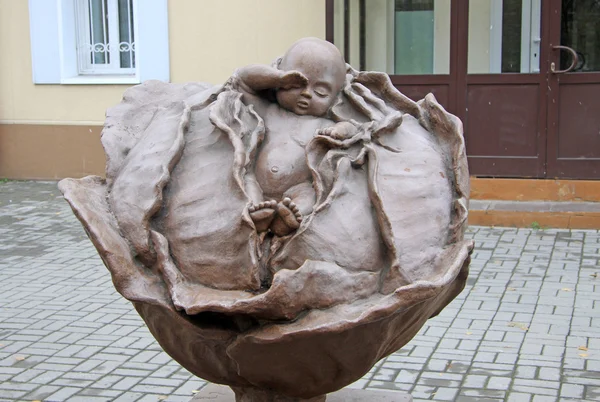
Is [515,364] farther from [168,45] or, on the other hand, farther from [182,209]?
[168,45]

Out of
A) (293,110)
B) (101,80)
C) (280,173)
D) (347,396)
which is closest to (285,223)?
(280,173)

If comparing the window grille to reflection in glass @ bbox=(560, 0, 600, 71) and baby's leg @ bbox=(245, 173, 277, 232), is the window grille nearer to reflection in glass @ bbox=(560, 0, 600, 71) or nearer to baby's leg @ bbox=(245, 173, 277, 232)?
reflection in glass @ bbox=(560, 0, 600, 71)

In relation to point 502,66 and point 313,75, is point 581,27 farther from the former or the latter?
point 313,75

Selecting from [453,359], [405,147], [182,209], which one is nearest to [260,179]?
[182,209]

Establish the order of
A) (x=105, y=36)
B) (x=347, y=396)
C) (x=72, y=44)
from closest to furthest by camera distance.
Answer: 1. (x=347, y=396)
2. (x=72, y=44)
3. (x=105, y=36)

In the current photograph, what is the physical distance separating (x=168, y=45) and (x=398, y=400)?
7322 millimetres

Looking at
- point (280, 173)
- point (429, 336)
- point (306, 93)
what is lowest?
point (429, 336)

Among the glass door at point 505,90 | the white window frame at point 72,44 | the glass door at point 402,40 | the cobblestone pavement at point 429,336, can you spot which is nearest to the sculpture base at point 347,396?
→ the cobblestone pavement at point 429,336

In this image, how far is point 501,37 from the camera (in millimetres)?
8820

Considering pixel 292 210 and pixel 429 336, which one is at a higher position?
pixel 292 210

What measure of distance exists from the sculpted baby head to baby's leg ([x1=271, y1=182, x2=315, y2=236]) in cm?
33

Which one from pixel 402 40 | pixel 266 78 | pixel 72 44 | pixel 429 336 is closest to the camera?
pixel 266 78

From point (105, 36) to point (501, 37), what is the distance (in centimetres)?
479

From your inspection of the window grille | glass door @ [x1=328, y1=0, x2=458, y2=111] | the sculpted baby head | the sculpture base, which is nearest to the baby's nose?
the sculpted baby head
